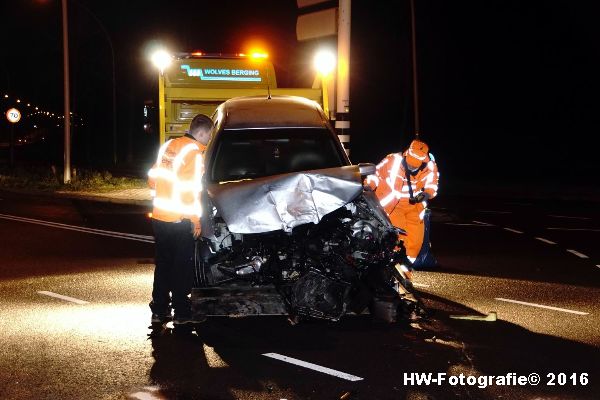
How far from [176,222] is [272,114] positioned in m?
2.42

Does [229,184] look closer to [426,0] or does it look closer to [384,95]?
[426,0]

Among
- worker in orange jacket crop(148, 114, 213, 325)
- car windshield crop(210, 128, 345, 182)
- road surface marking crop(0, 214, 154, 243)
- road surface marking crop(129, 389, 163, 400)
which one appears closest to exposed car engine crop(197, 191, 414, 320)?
worker in orange jacket crop(148, 114, 213, 325)

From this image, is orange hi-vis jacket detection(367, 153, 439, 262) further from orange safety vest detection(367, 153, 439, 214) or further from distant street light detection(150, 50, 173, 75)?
distant street light detection(150, 50, 173, 75)

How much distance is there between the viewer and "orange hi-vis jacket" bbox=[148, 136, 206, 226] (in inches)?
300

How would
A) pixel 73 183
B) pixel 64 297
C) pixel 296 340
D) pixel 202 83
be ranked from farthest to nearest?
1. pixel 73 183
2. pixel 202 83
3. pixel 64 297
4. pixel 296 340

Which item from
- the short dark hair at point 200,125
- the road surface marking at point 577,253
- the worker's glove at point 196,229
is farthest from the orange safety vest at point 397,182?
the road surface marking at point 577,253

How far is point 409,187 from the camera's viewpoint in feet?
32.8

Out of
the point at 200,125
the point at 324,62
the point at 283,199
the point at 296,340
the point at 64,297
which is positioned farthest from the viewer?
the point at 324,62

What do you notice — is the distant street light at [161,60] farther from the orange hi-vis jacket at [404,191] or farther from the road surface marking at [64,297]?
the road surface marking at [64,297]

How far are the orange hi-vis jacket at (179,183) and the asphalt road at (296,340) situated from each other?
1.02m

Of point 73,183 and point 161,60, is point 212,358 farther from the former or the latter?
point 73,183

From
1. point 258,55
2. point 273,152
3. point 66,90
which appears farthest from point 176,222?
point 66,90

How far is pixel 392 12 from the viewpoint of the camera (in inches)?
2117

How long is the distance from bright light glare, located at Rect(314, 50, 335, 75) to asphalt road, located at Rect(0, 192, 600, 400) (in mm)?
4395
